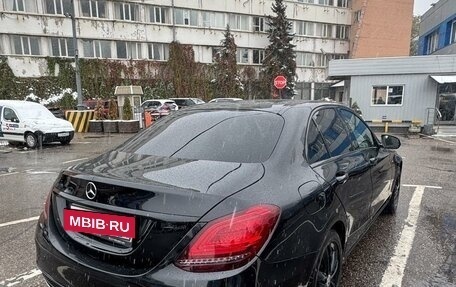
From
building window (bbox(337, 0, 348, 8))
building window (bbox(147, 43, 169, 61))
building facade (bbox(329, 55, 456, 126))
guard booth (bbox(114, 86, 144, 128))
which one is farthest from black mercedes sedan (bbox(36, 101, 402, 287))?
building window (bbox(337, 0, 348, 8))

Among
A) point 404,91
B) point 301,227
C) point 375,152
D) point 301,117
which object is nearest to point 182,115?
point 301,117

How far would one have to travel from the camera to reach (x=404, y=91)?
61.1 ft

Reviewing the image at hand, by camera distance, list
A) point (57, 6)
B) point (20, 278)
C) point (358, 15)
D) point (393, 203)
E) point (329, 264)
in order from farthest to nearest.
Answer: point (358, 15)
point (57, 6)
point (393, 203)
point (20, 278)
point (329, 264)

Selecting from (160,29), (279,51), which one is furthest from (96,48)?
(279,51)

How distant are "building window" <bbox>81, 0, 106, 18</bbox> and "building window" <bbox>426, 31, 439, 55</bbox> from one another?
96.6 ft

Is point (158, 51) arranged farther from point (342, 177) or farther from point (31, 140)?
point (342, 177)

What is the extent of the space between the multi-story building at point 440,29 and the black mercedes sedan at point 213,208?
27.3 meters

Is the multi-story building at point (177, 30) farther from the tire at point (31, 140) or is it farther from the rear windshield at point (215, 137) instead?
the rear windshield at point (215, 137)

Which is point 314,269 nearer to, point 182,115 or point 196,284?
point 196,284

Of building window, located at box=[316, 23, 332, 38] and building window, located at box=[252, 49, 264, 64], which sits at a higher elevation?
building window, located at box=[316, 23, 332, 38]

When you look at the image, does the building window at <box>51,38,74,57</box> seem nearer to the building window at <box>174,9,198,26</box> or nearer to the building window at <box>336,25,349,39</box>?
the building window at <box>174,9,198,26</box>

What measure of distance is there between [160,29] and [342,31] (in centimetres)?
2217

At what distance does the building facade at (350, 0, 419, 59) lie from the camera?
126 feet

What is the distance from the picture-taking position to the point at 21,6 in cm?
2653
